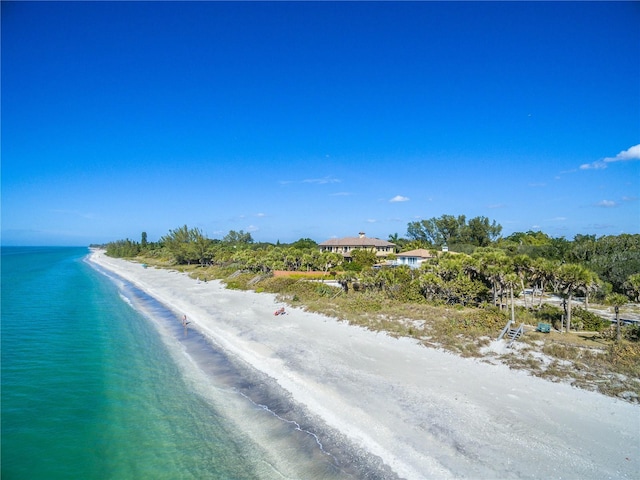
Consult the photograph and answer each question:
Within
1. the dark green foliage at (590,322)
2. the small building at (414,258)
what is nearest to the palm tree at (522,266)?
the dark green foliage at (590,322)

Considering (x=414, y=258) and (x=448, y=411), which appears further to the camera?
(x=414, y=258)

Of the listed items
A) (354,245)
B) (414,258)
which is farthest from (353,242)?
(414,258)

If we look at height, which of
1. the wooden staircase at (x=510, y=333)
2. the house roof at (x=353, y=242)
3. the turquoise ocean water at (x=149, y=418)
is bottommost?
the turquoise ocean water at (x=149, y=418)

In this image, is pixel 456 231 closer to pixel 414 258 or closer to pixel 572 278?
pixel 414 258

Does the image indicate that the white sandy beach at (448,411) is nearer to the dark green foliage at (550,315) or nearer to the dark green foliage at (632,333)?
the dark green foliage at (632,333)

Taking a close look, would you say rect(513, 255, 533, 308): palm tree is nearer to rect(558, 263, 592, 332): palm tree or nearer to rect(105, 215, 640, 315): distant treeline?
rect(105, 215, 640, 315): distant treeline

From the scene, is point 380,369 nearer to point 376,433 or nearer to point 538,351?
point 376,433

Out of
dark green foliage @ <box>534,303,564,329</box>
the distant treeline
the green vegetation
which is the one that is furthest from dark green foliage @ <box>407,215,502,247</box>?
dark green foliage @ <box>534,303,564,329</box>
